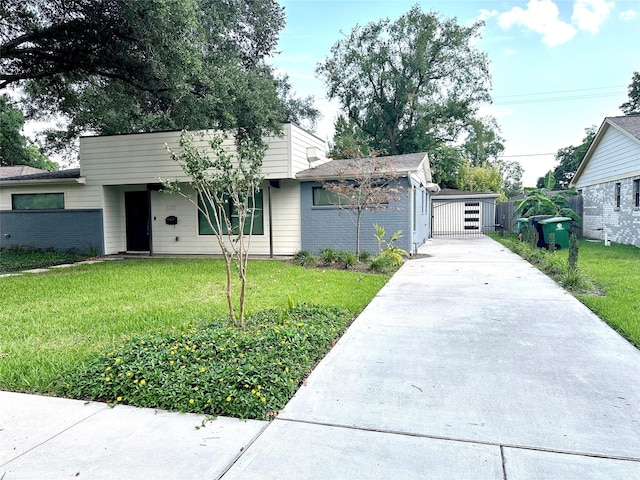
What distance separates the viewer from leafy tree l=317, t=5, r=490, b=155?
27.7 meters

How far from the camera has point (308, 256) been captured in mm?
11180

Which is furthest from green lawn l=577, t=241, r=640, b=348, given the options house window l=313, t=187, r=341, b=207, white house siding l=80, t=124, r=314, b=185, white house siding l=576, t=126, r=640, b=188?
white house siding l=80, t=124, r=314, b=185

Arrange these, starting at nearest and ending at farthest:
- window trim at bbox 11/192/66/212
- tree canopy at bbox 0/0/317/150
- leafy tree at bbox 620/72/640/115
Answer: tree canopy at bbox 0/0/317/150 → window trim at bbox 11/192/66/212 → leafy tree at bbox 620/72/640/115

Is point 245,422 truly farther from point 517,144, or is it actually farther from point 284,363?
point 517,144

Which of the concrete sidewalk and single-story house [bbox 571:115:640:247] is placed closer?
the concrete sidewalk

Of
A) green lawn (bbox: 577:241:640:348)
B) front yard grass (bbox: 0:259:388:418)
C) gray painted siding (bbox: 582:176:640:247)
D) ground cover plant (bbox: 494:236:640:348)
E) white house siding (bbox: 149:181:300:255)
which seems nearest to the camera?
front yard grass (bbox: 0:259:388:418)

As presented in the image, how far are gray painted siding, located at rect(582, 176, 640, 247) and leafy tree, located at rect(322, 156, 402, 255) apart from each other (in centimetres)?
769

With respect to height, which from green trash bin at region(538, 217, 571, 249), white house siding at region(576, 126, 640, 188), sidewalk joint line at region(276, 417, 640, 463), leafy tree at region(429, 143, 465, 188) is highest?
leafy tree at region(429, 143, 465, 188)

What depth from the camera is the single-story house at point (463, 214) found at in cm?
2238

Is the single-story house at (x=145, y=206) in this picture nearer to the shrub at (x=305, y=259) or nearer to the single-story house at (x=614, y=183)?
the shrub at (x=305, y=259)

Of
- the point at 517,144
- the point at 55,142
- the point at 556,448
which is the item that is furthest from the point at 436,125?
the point at 556,448

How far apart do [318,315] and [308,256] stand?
19.2ft

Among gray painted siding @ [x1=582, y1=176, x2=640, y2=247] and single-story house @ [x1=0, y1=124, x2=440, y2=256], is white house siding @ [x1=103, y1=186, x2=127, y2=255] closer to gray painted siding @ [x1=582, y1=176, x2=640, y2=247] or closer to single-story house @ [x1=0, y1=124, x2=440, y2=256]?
single-story house @ [x1=0, y1=124, x2=440, y2=256]

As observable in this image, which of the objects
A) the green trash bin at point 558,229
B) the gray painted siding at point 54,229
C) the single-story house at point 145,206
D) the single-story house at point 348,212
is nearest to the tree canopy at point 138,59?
the single-story house at point 145,206
